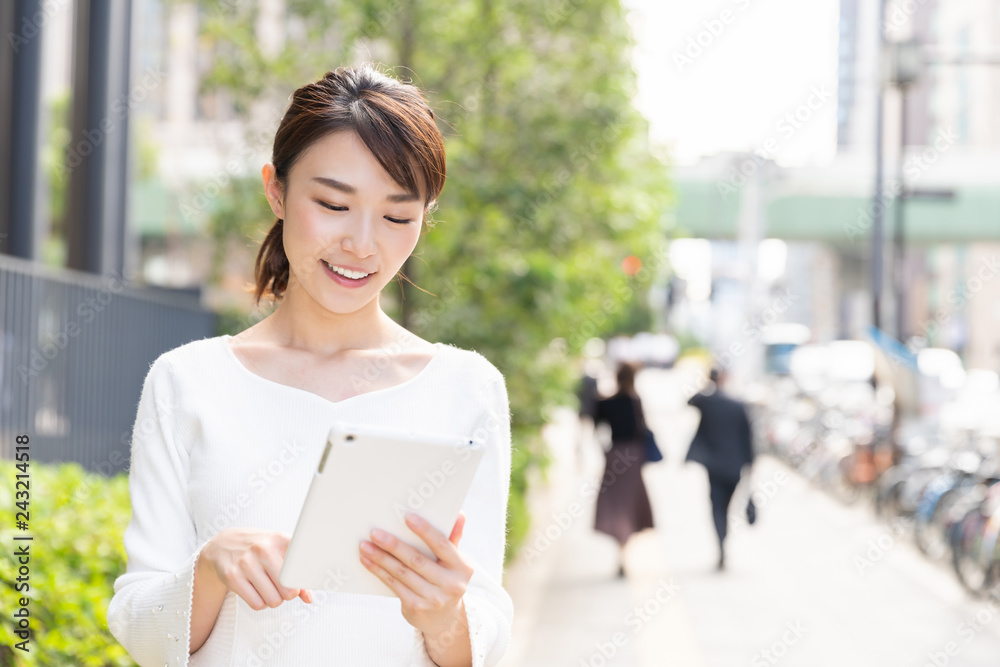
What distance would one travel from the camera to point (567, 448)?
72.1ft

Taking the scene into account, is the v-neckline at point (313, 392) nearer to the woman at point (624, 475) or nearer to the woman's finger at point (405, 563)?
the woman's finger at point (405, 563)

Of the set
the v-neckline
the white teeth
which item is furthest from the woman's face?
the v-neckline

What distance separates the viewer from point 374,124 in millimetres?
1584

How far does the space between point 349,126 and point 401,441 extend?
534 mm

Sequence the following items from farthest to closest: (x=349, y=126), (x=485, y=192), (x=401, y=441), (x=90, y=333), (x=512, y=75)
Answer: (x=512, y=75) < (x=485, y=192) < (x=90, y=333) < (x=349, y=126) < (x=401, y=441)

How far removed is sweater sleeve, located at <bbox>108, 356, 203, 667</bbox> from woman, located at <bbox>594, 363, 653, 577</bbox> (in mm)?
7613

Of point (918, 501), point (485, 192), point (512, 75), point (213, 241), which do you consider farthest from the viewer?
point (918, 501)

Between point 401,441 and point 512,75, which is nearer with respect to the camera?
point 401,441

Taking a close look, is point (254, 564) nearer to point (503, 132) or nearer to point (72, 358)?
point (72, 358)

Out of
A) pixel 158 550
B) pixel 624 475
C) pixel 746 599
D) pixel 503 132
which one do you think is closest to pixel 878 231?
pixel 624 475

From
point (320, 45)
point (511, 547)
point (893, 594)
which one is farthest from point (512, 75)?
point (893, 594)

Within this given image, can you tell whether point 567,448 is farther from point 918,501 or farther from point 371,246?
point 371,246

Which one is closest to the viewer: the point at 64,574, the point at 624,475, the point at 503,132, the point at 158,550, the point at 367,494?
the point at 367,494

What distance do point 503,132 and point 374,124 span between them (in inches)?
290
